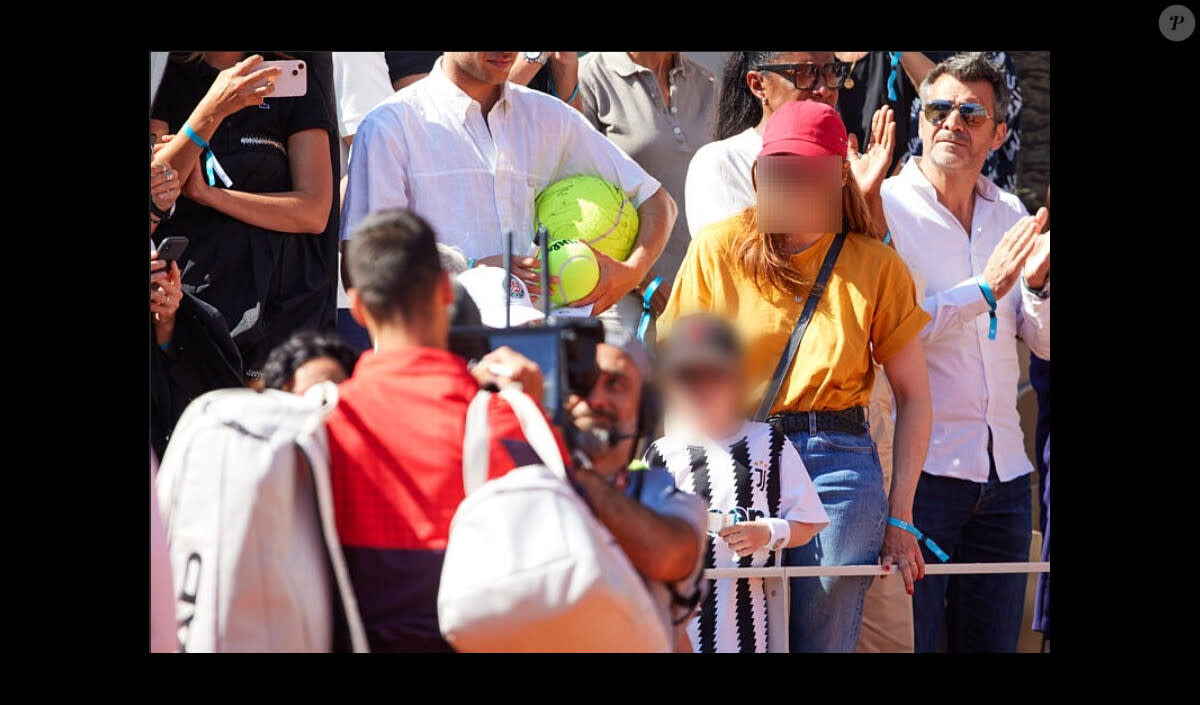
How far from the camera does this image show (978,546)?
4.30 m

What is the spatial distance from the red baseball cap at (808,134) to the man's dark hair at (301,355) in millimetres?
1388

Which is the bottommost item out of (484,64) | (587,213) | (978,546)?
(978,546)

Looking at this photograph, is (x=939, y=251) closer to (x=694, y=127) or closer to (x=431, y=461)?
(x=694, y=127)

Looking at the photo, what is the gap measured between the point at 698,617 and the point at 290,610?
1322 mm

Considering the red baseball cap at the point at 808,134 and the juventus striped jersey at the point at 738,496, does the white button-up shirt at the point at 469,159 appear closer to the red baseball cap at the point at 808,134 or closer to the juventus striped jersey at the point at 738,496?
the red baseball cap at the point at 808,134

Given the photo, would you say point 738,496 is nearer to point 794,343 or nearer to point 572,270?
point 794,343

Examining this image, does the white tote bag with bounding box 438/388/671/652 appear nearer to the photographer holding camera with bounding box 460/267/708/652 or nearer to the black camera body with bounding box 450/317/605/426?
the photographer holding camera with bounding box 460/267/708/652

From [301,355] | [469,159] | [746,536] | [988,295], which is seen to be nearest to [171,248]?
[469,159]

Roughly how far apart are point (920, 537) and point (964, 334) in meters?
0.64

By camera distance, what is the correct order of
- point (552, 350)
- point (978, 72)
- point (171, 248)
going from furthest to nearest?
1. point (978, 72)
2. point (171, 248)
3. point (552, 350)

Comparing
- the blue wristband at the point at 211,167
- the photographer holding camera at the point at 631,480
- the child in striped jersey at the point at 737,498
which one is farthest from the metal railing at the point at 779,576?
the blue wristband at the point at 211,167

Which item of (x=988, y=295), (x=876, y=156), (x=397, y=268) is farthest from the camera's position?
(x=876, y=156)

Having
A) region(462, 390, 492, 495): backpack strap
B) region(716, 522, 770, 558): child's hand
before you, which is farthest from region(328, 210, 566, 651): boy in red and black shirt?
region(716, 522, 770, 558): child's hand
